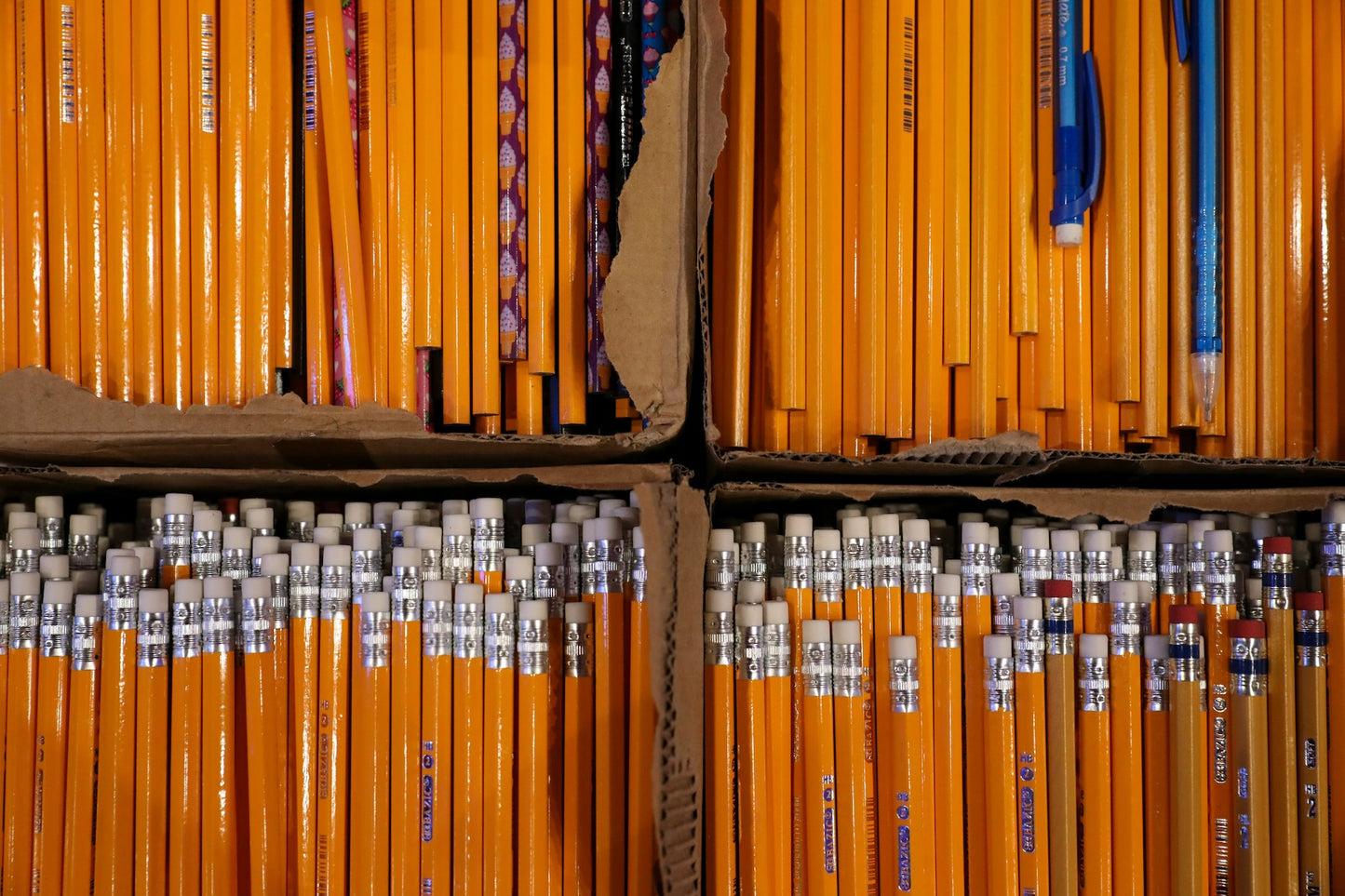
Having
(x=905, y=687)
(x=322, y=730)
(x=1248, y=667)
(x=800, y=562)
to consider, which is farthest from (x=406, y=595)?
(x=1248, y=667)

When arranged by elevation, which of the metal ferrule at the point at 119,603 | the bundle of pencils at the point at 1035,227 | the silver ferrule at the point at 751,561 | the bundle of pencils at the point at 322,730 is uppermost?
the bundle of pencils at the point at 1035,227

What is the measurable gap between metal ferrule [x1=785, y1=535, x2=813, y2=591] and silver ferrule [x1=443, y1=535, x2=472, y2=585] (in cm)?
31

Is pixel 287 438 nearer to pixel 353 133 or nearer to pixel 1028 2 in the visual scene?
pixel 353 133

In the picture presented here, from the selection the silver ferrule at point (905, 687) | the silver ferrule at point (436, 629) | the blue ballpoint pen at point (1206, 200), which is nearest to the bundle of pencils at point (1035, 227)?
the blue ballpoint pen at point (1206, 200)

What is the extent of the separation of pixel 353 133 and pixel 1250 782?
1059mm

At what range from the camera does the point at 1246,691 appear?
916 millimetres

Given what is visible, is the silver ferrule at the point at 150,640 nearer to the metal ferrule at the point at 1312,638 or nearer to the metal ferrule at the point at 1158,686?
the metal ferrule at the point at 1158,686

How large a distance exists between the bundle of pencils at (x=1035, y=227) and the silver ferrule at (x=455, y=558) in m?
0.28

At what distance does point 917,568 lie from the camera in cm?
93

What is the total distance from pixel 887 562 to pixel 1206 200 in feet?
1.57

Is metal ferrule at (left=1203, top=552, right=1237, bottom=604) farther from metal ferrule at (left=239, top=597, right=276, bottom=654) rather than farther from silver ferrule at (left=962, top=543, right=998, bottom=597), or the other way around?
metal ferrule at (left=239, top=597, right=276, bottom=654)

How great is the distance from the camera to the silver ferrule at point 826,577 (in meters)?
0.93

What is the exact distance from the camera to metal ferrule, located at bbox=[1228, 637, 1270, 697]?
917mm

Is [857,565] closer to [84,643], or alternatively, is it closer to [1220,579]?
[1220,579]
